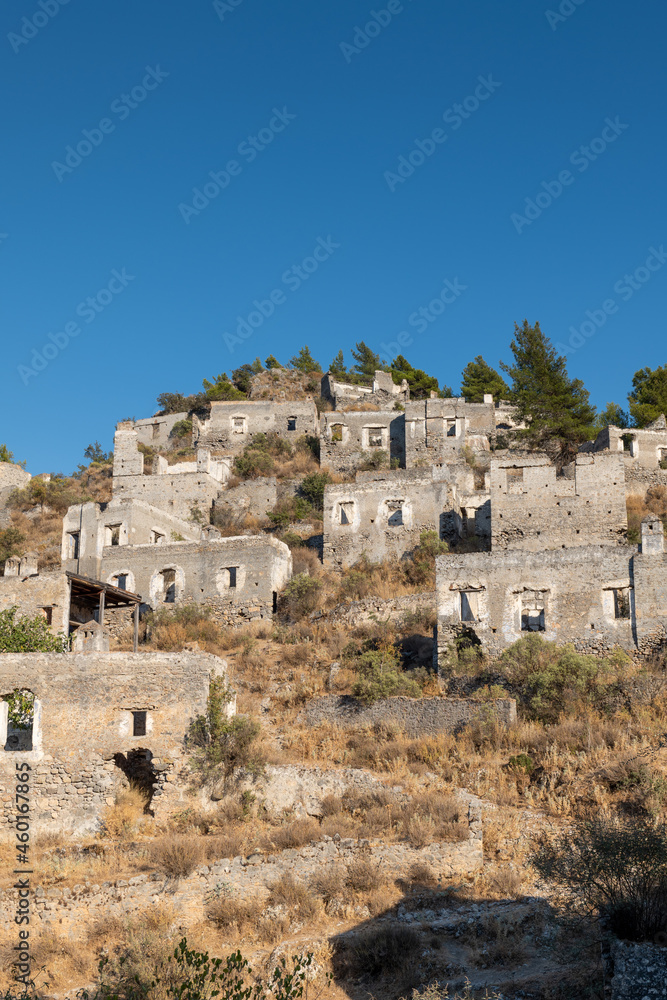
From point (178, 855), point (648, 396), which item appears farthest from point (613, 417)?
point (178, 855)

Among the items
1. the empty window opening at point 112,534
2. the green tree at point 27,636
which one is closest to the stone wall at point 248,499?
the empty window opening at point 112,534

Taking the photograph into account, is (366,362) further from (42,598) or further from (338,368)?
(42,598)

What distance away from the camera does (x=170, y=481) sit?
42.2m

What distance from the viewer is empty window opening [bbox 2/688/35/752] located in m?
19.2

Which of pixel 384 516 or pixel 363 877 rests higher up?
pixel 384 516

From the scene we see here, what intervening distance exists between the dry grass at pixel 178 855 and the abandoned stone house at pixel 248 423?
33310mm

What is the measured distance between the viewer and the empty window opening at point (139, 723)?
1911cm

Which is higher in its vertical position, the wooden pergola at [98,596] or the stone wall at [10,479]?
the stone wall at [10,479]

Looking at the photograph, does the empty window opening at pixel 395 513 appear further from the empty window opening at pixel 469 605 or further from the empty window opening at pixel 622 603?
the empty window opening at pixel 622 603

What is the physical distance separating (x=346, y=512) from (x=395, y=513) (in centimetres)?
179

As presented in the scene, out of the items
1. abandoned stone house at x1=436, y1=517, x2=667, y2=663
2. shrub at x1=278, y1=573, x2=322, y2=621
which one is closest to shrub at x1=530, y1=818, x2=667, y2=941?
abandoned stone house at x1=436, y1=517, x2=667, y2=663

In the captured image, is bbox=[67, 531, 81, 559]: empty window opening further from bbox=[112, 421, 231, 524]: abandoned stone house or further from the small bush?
the small bush

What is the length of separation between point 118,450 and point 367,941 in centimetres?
3348

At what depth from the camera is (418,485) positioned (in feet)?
114
